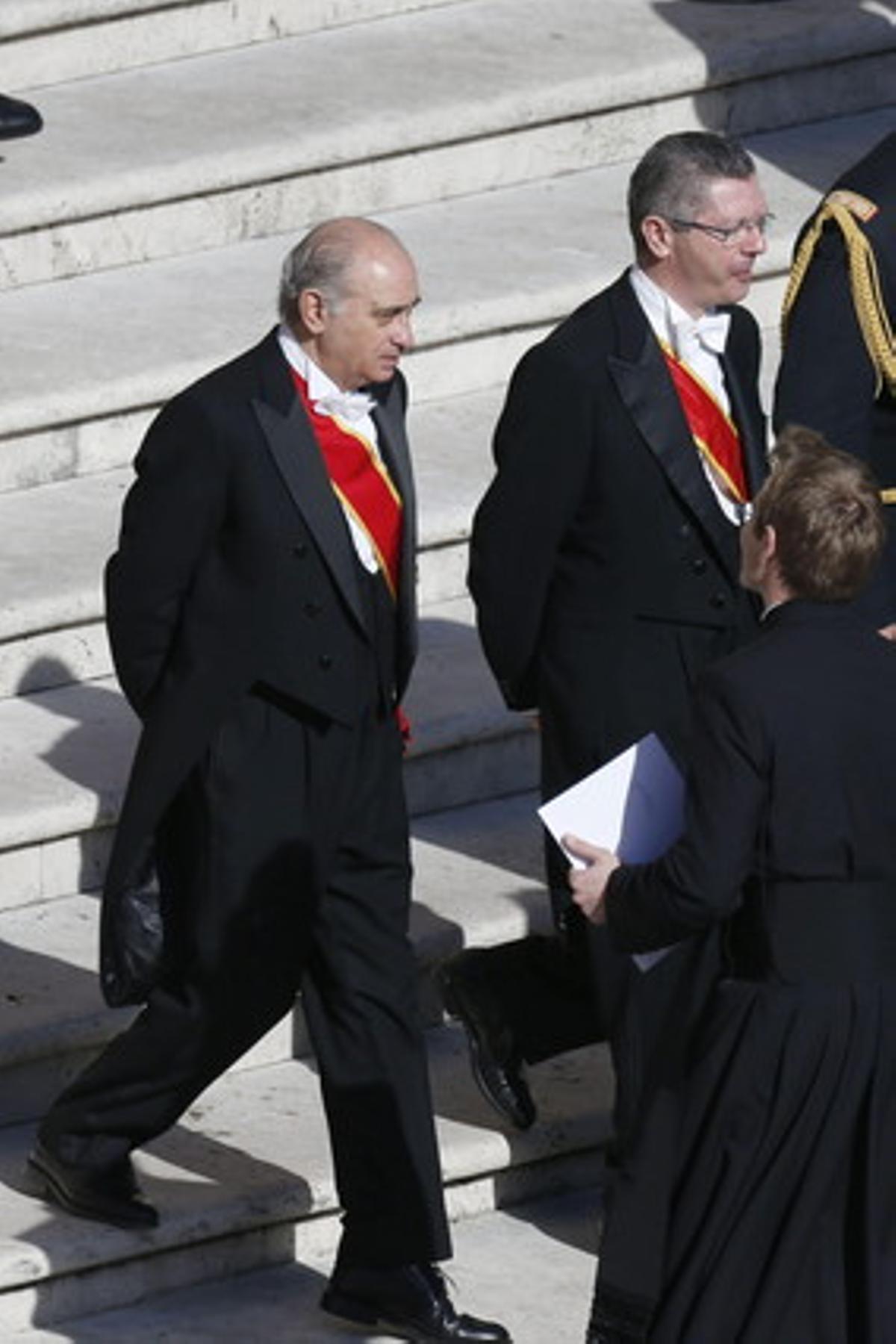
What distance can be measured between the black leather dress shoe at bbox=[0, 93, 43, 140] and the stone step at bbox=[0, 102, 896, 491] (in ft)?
1.43

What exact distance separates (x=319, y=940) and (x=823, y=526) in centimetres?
148

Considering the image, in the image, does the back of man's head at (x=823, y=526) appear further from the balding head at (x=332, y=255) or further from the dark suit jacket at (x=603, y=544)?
the dark suit jacket at (x=603, y=544)

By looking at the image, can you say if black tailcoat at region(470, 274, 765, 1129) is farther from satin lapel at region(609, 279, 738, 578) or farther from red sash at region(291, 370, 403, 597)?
red sash at region(291, 370, 403, 597)

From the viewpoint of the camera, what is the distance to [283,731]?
829 cm

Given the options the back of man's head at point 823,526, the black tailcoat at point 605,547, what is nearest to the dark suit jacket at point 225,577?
the black tailcoat at point 605,547

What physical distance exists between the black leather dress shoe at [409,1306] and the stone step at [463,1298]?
0.07m

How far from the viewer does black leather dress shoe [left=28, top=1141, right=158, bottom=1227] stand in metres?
8.49

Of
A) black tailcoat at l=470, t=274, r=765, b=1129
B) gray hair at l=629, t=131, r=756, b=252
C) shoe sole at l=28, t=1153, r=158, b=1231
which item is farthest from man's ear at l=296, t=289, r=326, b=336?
shoe sole at l=28, t=1153, r=158, b=1231

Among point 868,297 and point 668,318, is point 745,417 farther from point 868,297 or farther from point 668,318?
point 868,297

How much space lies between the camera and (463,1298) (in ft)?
28.3

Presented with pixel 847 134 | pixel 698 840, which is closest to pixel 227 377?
pixel 698 840

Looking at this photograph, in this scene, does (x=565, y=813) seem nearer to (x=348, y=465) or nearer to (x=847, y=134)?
(x=348, y=465)

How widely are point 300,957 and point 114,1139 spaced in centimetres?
47

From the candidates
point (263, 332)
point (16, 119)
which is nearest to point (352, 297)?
point (263, 332)
